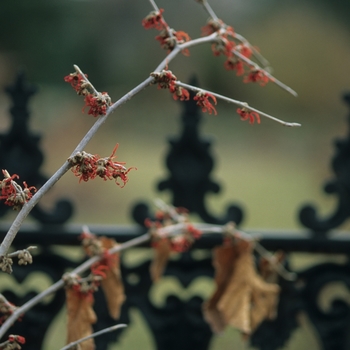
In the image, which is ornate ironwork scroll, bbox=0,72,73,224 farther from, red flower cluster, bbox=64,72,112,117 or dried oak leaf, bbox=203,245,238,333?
red flower cluster, bbox=64,72,112,117

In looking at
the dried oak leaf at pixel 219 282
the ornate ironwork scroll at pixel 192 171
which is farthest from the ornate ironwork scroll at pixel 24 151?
the dried oak leaf at pixel 219 282

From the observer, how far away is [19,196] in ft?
2.14

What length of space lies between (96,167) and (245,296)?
0.68 metres

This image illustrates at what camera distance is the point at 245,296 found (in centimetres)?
126

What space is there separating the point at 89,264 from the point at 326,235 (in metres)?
0.70

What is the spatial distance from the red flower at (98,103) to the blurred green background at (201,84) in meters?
6.12

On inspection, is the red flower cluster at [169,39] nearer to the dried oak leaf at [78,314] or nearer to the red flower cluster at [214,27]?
the red flower cluster at [214,27]

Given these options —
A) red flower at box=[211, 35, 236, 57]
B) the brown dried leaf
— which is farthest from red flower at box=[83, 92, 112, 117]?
the brown dried leaf

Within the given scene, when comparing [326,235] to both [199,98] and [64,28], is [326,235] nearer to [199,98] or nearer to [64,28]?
[199,98]

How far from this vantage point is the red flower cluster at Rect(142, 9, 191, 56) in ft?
2.75

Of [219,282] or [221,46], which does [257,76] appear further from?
[219,282]

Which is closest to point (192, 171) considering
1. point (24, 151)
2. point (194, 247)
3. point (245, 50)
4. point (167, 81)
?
point (194, 247)

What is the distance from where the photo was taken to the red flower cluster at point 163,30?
0.84 m

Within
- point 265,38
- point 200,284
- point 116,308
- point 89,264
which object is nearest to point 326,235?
point 116,308
